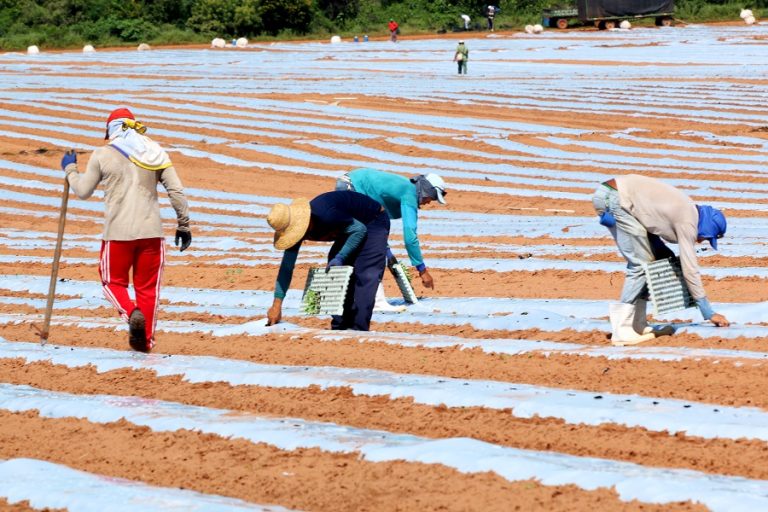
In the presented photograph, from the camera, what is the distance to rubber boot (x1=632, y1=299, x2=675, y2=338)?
26.3ft

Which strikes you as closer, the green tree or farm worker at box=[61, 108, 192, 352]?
farm worker at box=[61, 108, 192, 352]

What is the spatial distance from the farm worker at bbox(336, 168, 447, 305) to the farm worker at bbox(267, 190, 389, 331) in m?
0.54

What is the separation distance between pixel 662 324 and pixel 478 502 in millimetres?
4234

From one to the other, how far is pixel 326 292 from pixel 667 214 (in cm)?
221

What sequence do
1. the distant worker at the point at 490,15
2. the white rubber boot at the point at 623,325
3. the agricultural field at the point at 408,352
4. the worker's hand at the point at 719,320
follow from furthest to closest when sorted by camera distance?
the distant worker at the point at 490,15, the worker's hand at the point at 719,320, the white rubber boot at the point at 623,325, the agricultural field at the point at 408,352

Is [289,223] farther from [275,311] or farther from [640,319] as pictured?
[640,319]

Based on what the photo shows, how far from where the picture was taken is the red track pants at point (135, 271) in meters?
7.80

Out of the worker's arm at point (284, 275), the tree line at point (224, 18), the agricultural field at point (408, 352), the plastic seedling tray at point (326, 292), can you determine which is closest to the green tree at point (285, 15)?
the tree line at point (224, 18)

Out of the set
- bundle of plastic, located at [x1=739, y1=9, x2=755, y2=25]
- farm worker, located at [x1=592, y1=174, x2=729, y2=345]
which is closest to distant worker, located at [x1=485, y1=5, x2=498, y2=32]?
bundle of plastic, located at [x1=739, y1=9, x2=755, y2=25]

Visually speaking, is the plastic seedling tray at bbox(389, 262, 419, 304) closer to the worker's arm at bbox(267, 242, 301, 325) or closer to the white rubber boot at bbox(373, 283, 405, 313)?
the white rubber boot at bbox(373, 283, 405, 313)

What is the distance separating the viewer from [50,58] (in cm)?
4616

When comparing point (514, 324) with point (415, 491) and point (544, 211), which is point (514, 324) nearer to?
point (415, 491)

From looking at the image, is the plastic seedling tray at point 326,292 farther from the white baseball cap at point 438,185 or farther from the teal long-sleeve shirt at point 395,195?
the white baseball cap at point 438,185

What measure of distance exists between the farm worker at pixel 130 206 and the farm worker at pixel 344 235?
0.62 metres
